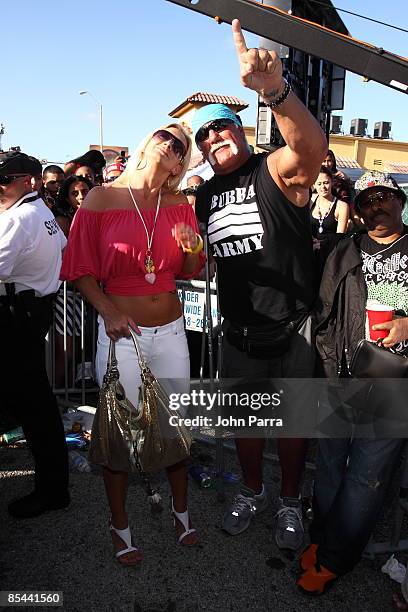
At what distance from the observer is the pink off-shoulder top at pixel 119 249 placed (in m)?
2.49

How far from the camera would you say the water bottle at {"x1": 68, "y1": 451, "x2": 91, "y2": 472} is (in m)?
3.54

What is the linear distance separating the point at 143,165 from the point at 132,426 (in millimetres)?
1355

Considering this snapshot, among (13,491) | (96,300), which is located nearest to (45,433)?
(13,491)

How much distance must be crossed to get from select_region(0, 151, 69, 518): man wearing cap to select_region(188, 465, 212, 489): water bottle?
89 centimetres

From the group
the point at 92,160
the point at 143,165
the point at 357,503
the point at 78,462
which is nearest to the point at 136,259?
the point at 143,165

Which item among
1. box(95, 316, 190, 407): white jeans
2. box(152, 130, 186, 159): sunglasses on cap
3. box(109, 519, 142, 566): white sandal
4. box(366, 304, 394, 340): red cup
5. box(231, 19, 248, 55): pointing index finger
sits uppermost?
box(231, 19, 248, 55): pointing index finger

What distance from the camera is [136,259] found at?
250cm

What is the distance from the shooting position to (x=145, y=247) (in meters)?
2.52

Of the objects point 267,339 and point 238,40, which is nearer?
point 238,40

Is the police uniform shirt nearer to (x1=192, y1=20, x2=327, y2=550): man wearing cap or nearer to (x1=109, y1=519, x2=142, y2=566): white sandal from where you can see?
(x1=192, y1=20, x2=327, y2=550): man wearing cap

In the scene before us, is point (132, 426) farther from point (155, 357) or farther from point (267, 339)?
point (267, 339)

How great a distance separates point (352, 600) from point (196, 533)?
0.89m

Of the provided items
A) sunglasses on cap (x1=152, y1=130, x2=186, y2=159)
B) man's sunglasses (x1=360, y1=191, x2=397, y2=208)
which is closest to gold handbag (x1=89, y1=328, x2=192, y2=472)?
sunglasses on cap (x1=152, y1=130, x2=186, y2=159)

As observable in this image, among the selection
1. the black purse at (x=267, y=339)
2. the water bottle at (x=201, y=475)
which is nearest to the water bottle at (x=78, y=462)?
the water bottle at (x=201, y=475)
